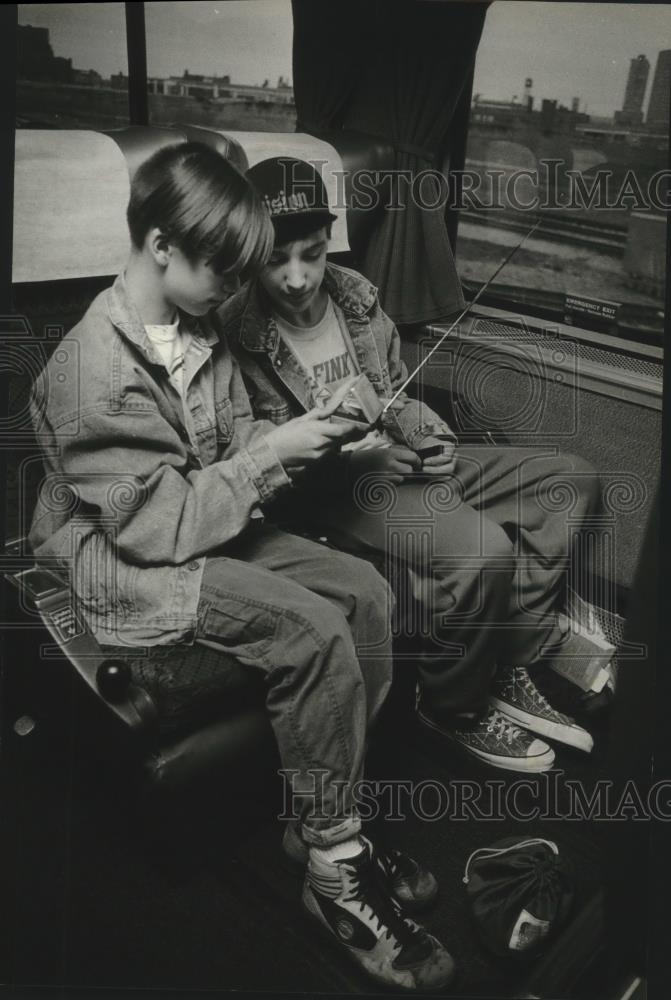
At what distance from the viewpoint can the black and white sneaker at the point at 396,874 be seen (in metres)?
1.39

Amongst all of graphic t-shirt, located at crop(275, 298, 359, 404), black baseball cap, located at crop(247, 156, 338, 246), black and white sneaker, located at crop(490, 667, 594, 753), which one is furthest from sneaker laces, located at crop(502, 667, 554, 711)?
black baseball cap, located at crop(247, 156, 338, 246)

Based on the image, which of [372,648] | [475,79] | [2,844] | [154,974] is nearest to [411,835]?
[372,648]

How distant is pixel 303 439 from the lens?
1.31 m

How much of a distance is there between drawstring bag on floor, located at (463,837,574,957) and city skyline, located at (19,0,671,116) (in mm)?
1173

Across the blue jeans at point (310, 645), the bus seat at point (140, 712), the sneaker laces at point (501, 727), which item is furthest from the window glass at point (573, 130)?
the bus seat at point (140, 712)

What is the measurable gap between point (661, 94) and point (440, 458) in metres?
0.66

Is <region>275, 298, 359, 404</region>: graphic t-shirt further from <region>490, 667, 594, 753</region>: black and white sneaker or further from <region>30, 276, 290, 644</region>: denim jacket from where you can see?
<region>490, 667, 594, 753</region>: black and white sneaker

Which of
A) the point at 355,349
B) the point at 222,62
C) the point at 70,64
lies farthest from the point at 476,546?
the point at 70,64

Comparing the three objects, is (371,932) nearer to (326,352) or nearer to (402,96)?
(326,352)

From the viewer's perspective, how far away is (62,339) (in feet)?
4.40

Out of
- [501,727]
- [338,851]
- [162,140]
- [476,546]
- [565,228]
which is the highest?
[162,140]

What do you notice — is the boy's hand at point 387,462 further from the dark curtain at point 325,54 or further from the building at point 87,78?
the building at point 87,78

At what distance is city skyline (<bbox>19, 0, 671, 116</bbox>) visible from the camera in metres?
1.39

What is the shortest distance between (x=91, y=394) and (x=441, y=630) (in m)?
0.64
